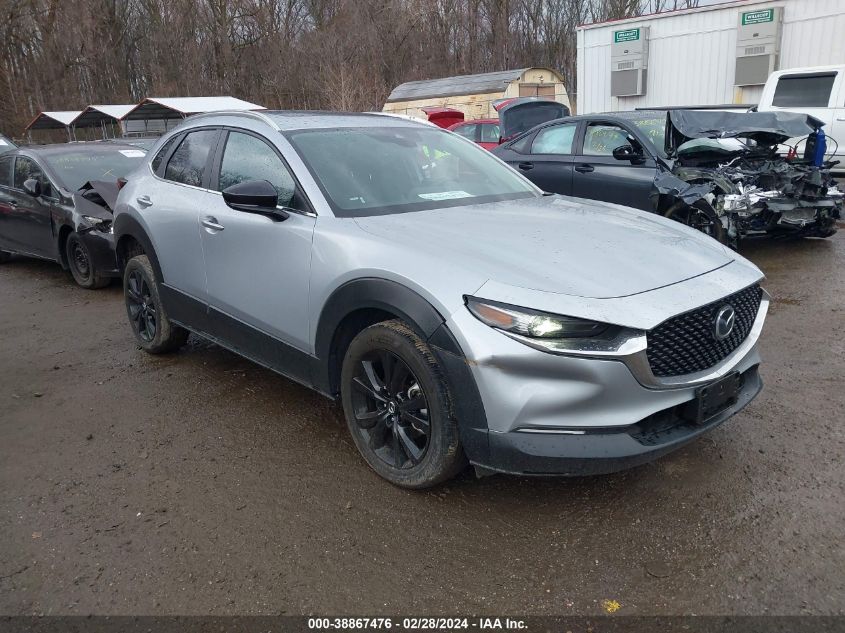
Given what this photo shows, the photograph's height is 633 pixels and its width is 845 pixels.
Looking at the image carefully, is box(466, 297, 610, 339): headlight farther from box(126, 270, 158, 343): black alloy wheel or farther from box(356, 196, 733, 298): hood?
box(126, 270, 158, 343): black alloy wheel

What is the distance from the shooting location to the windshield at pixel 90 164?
7.58 meters

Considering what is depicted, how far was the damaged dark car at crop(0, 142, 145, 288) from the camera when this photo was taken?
23.3 ft

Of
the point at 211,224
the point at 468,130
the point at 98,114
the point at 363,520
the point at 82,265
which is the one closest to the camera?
the point at 363,520

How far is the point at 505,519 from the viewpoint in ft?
9.55

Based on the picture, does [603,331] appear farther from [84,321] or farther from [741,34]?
[741,34]

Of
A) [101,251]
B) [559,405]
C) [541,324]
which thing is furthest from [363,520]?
[101,251]

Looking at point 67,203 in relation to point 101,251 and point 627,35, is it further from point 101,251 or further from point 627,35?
point 627,35

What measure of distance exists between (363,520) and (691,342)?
1553mm

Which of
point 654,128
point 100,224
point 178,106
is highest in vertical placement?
point 178,106

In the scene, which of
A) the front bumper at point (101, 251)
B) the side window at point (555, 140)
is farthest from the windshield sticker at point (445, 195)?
the side window at point (555, 140)

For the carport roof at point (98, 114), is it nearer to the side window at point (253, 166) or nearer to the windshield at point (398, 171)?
the side window at point (253, 166)

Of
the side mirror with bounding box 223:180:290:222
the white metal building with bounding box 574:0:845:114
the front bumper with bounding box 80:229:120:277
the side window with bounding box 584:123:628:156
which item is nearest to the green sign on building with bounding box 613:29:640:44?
the white metal building with bounding box 574:0:845:114

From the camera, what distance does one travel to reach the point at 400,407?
3.02 m

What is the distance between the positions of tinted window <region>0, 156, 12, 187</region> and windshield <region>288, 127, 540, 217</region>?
616 centimetres
